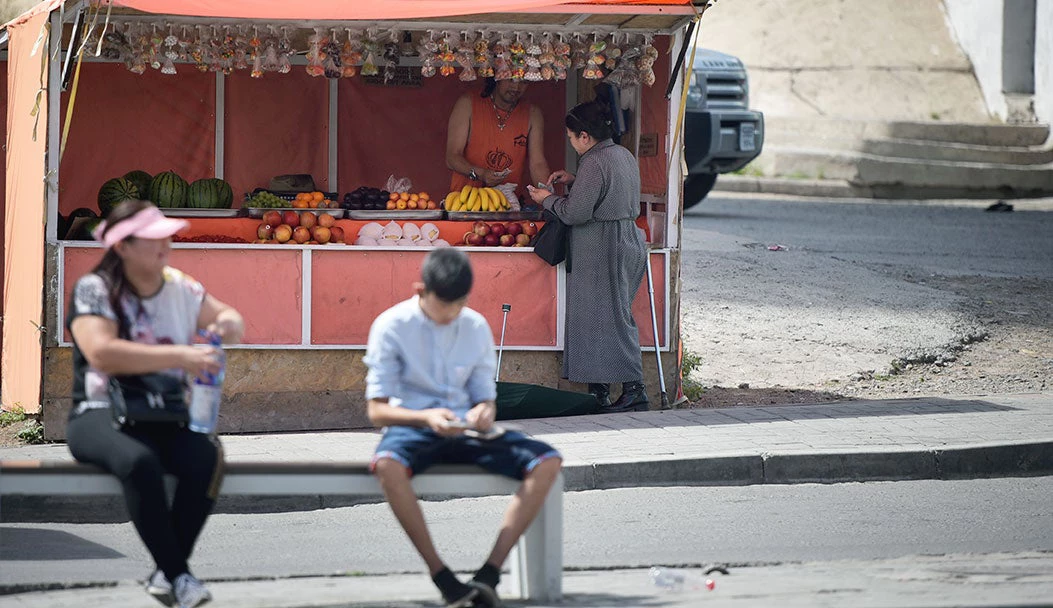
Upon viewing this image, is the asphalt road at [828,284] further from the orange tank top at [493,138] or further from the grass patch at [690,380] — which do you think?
the orange tank top at [493,138]

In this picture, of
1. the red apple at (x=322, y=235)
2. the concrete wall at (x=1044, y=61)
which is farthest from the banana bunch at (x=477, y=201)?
the concrete wall at (x=1044, y=61)

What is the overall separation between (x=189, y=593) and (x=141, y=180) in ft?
19.7

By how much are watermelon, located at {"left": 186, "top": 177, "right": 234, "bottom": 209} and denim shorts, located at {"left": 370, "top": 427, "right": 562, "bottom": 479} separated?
17.3 feet

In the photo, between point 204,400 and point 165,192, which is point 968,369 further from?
point 204,400

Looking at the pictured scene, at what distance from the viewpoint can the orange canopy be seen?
9.09m

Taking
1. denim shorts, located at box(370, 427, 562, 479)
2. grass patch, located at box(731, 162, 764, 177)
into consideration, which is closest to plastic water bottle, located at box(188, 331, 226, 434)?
denim shorts, located at box(370, 427, 562, 479)

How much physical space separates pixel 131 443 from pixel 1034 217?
61.7 ft

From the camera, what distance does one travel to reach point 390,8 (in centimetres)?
923

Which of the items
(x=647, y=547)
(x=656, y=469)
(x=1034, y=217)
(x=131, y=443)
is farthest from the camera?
(x=1034, y=217)

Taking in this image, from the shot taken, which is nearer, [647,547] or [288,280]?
[647,547]

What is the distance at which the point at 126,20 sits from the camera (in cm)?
987

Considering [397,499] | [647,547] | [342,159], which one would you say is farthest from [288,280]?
[397,499]

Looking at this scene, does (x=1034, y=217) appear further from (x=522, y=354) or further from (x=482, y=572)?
(x=482, y=572)

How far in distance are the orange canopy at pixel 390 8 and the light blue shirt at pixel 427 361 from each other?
12.5 ft
